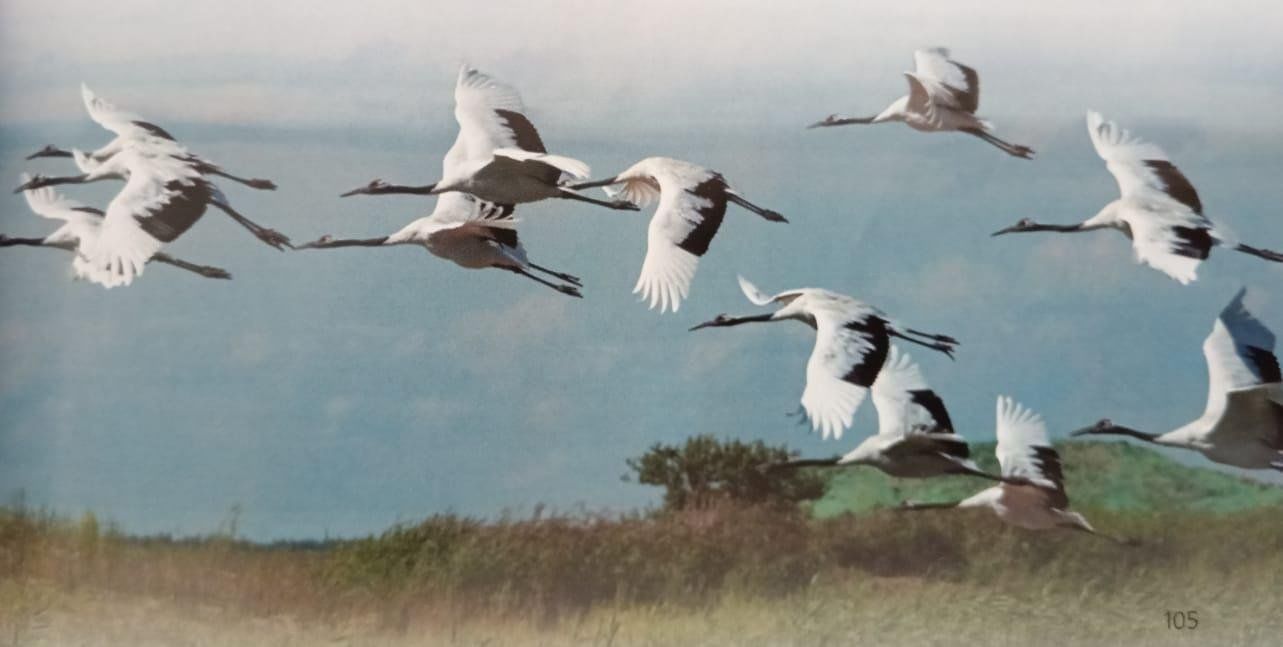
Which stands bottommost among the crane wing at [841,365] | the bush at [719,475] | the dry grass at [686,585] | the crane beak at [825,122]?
the dry grass at [686,585]

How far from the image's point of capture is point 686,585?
4.17 m

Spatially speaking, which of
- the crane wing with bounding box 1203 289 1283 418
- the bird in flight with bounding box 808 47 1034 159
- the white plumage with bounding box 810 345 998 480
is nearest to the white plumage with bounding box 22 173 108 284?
the bird in flight with bounding box 808 47 1034 159

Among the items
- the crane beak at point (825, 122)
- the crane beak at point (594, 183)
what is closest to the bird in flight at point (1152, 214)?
the crane beak at point (825, 122)

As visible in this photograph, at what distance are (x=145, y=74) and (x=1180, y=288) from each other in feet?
10.2

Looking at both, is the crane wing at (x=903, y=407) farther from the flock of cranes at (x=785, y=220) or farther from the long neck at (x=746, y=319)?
the long neck at (x=746, y=319)

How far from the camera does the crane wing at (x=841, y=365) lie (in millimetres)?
4062

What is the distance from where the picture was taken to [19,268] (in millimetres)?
4156

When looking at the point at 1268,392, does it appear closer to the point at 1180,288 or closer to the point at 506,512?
the point at 1180,288

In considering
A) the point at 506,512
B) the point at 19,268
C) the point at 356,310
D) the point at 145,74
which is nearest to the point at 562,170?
the point at 356,310

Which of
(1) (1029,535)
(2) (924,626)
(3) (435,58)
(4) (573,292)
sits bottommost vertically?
(2) (924,626)

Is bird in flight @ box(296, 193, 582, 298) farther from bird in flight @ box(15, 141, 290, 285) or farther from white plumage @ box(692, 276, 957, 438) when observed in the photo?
white plumage @ box(692, 276, 957, 438)

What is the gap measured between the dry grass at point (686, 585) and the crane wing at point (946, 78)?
122 cm

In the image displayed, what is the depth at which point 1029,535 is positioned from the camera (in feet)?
13.6

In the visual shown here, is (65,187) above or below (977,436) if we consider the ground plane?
above
